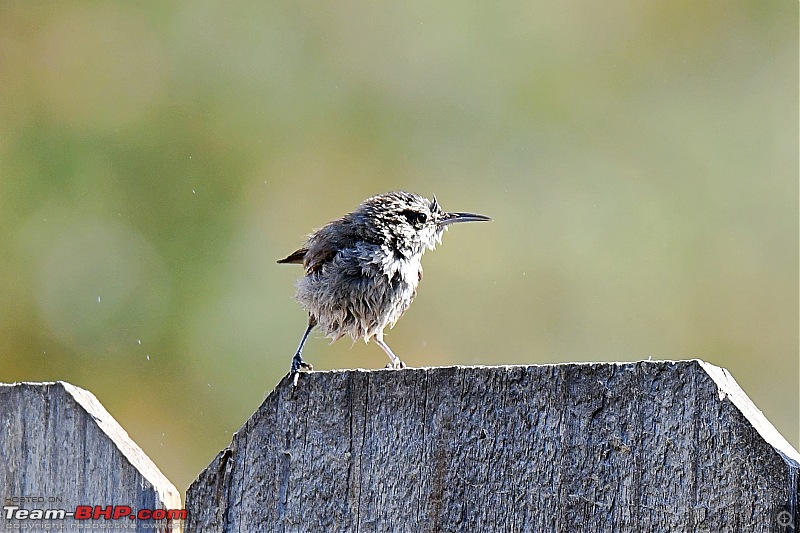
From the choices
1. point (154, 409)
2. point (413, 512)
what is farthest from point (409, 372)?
point (154, 409)

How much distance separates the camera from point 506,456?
2188 mm

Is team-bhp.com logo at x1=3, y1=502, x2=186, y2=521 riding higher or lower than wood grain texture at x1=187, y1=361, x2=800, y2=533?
lower

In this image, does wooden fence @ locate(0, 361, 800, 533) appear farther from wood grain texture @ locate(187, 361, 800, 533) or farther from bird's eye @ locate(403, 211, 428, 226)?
bird's eye @ locate(403, 211, 428, 226)

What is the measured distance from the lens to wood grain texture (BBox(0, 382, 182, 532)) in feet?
7.99

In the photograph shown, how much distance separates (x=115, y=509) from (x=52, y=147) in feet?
16.7

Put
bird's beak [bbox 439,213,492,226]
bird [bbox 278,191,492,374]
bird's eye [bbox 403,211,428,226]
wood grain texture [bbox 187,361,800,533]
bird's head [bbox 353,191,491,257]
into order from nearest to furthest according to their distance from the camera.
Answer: wood grain texture [bbox 187,361,800,533], bird [bbox 278,191,492,374], bird's head [bbox 353,191,491,257], bird's eye [bbox 403,211,428,226], bird's beak [bbox 439,213,492,226]

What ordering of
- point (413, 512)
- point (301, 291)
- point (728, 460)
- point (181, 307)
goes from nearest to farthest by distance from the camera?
1. point (728, 460)
2. point (413, 512)
3. point (301, 291)
4. point (181, 307)

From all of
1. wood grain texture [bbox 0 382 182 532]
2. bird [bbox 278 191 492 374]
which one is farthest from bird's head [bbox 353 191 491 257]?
wood grain texture [bbox 0 382 182 532]

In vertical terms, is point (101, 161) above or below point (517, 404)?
above

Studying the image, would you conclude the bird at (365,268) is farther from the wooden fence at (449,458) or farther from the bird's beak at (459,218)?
the wooden fence at (449,458)

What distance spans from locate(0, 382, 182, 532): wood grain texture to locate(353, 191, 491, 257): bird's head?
2.47 m

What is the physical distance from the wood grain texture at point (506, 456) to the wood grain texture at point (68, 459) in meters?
0.12

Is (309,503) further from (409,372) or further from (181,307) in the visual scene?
(181,307)

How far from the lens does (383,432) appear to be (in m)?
2.29
